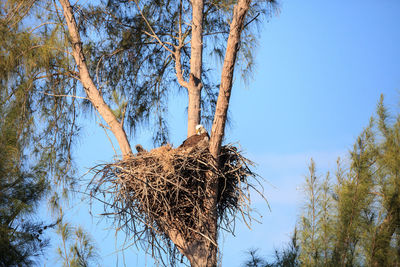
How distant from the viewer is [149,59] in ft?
19.8

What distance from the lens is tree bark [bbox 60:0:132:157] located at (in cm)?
446

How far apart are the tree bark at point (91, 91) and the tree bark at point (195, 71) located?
25.9 inches

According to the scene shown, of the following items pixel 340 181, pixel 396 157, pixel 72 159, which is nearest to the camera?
pixel 396 157

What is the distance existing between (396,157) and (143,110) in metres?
3.23

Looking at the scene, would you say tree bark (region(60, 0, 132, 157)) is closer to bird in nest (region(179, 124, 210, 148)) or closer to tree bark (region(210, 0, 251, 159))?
bird in nest (region(179, 124, 210, 148))

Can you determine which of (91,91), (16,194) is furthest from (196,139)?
(16,194)

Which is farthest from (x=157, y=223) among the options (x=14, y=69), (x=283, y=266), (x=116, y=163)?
(x=14, y=69)

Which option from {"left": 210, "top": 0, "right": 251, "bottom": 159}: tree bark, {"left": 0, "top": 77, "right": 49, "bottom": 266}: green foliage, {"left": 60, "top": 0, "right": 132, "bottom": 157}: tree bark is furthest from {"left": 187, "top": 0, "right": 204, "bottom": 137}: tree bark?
{"left": 0, "top": 77, "right": 49, "bottom": 266}: green foliage

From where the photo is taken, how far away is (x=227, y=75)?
3.66m

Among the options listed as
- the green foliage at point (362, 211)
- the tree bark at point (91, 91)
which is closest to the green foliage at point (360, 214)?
the green foliage at point (362, 211)

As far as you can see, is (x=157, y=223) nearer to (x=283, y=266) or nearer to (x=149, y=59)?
(x=283, y=266)

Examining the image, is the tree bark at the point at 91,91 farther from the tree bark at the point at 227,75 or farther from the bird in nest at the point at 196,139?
the tree bark at the point at 227,75

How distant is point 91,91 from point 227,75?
5.38 ft

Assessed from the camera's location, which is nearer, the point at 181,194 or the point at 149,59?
the point at 181,194
